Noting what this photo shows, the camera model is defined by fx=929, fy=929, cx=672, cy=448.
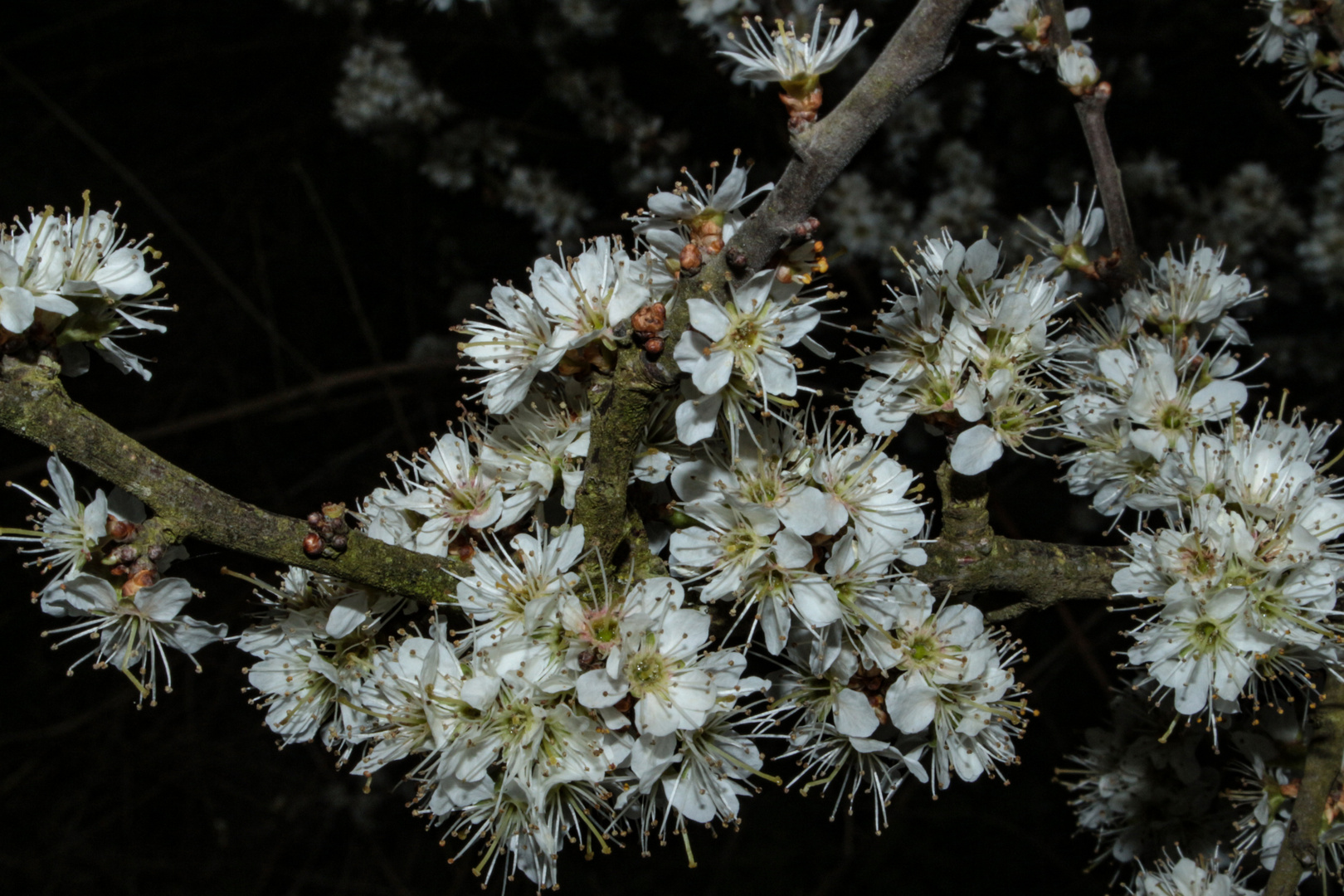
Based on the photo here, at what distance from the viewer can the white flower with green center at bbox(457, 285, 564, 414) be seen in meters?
1.42

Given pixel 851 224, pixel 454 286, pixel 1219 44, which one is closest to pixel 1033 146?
pixel 1219 44

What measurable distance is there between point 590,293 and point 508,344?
0.17 metres

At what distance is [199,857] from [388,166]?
3.61 m

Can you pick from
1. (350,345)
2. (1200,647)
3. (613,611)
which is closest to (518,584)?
(613,611)

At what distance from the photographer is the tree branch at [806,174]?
1.14m

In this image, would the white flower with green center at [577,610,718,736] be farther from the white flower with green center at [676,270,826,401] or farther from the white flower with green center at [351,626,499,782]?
the white flower with green center at [676,270,826,401]

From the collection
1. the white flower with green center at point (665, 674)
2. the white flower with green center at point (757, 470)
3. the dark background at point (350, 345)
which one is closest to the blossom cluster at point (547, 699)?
the white flower with green center at point (665, 674)

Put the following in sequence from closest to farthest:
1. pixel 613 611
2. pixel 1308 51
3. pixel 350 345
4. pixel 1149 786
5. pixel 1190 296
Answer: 1. pixel 613 611
2. pixel 1190 296
3. pixel 1149 786
4. pixel 1308 51
5. pixel 350 345

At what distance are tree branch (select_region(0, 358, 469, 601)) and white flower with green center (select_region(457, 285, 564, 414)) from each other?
309mm

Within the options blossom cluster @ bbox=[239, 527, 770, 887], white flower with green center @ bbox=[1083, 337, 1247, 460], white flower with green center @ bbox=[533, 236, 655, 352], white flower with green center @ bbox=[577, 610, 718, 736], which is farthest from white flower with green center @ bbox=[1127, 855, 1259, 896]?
white flower with green center @ bbox=[533, 236, 655, 352]

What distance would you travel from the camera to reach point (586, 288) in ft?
4.53

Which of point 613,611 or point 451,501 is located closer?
point 613,611

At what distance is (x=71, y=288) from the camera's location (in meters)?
1.37

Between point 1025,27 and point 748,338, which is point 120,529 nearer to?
point 748,338
